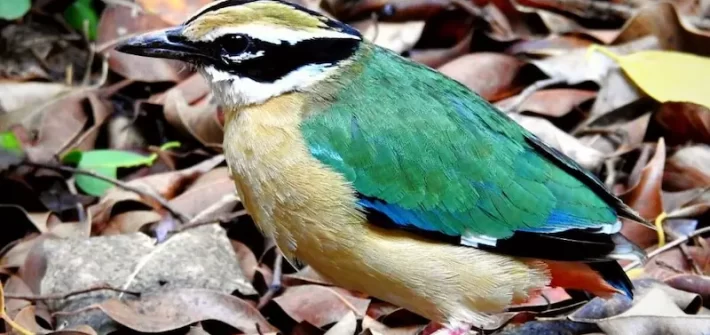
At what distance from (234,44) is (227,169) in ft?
5.99

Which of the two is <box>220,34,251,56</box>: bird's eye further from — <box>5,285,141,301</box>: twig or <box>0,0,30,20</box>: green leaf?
<box>0,0,30,20</box>: green leaf

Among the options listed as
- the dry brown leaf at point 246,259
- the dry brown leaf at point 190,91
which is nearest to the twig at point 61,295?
the dry brown leaf at point 246,259

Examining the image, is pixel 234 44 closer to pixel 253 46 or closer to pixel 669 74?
pixel 253 46

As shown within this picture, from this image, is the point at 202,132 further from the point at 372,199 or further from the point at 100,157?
the point at 372,199

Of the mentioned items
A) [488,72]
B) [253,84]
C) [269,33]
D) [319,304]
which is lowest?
[319,304]

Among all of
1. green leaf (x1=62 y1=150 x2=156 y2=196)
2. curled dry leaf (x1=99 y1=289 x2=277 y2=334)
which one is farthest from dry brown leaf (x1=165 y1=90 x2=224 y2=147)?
curled dry leaf (x1=99 y1=289 x2=277 y2=334)

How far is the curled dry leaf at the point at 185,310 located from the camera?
4949 millimetres

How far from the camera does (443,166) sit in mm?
4395

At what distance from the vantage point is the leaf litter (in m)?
5.11

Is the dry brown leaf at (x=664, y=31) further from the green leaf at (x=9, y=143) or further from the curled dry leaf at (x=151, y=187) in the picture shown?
the green leaf at (x=9, y=143)

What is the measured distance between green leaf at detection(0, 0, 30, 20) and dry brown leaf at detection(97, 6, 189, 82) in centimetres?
63

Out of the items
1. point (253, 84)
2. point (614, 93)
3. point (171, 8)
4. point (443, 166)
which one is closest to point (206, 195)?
point (253, 84)

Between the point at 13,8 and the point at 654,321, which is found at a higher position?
the point at 13,8

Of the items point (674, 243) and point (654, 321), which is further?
point (674, 243)
